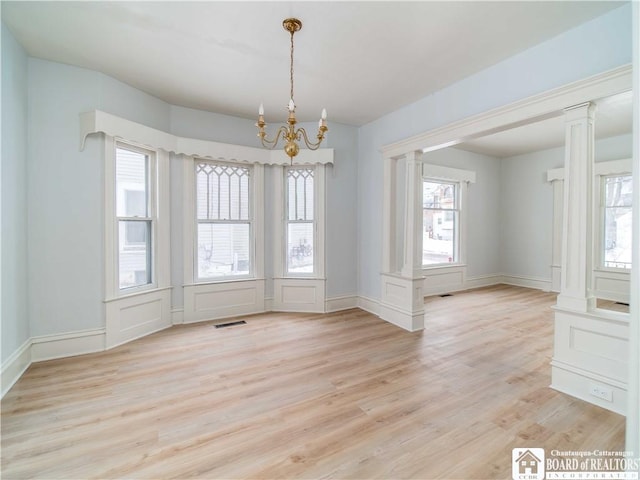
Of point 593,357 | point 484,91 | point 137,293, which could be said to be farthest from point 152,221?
point 593,357

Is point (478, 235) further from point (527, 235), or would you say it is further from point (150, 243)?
point (150, 243)

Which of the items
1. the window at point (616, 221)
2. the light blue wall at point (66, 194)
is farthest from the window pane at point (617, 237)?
the light blue wall at point (66, 194)

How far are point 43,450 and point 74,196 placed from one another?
2.39 meters

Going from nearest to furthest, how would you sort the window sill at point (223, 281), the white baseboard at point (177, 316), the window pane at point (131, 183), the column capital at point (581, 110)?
the column capital at point (581, 110), the window pane at point (131, 183), the white baseboard at point (177, 316), the window sill at point (223, 281)

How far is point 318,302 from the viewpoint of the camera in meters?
4.80

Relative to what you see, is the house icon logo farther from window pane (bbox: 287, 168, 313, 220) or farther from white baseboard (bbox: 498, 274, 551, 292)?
white baseboard (bbox: 498, 274, 551, 292)

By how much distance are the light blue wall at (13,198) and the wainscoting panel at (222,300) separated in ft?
5.60

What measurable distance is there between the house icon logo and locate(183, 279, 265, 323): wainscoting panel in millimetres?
3661

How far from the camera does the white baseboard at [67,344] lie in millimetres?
3045

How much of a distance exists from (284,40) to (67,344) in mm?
3785

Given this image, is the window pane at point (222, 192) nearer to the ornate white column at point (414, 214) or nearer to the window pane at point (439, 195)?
the ornate white column at point (414, 214)

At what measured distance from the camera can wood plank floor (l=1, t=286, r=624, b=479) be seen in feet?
5.81

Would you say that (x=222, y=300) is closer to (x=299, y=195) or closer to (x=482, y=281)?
(x=299, y=195)

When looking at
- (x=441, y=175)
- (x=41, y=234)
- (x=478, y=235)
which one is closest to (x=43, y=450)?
(x=41, y=234)
